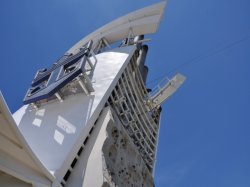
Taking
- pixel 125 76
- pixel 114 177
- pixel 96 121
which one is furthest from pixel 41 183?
pixel 125 76

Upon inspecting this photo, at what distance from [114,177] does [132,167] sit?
2599mm

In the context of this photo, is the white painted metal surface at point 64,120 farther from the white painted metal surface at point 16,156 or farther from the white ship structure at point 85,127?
the white painted metal surface at point 16,156

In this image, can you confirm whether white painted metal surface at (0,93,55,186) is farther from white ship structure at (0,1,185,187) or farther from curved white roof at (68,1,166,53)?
curved white roof at (68,1,166,53)

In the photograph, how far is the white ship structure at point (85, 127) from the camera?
923cm

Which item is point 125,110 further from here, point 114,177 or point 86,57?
point 114,177

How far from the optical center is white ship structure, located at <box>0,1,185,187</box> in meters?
9.23

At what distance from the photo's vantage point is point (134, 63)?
19422 mm

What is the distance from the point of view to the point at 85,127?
1257cm

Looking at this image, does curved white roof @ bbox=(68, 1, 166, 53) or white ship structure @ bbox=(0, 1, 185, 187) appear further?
curved white roof @ bbox=(68, 1, 166, 53)

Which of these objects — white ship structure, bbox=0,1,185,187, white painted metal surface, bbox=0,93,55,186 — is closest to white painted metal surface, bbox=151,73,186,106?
white ship structure, bbox=0,1,185,187

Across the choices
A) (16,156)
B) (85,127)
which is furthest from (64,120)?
(16,156)

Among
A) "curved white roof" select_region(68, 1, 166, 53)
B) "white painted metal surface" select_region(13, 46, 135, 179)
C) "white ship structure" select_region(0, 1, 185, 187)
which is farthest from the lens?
"curved white roof" select_region(68, 1, 166, 53)

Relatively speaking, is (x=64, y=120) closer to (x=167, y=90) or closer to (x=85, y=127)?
(x=85, y=127)

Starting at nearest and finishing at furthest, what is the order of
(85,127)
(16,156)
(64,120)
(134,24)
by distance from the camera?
1. (16,156)
2. (85,127)
3. (64,120)
4. (134,24)
